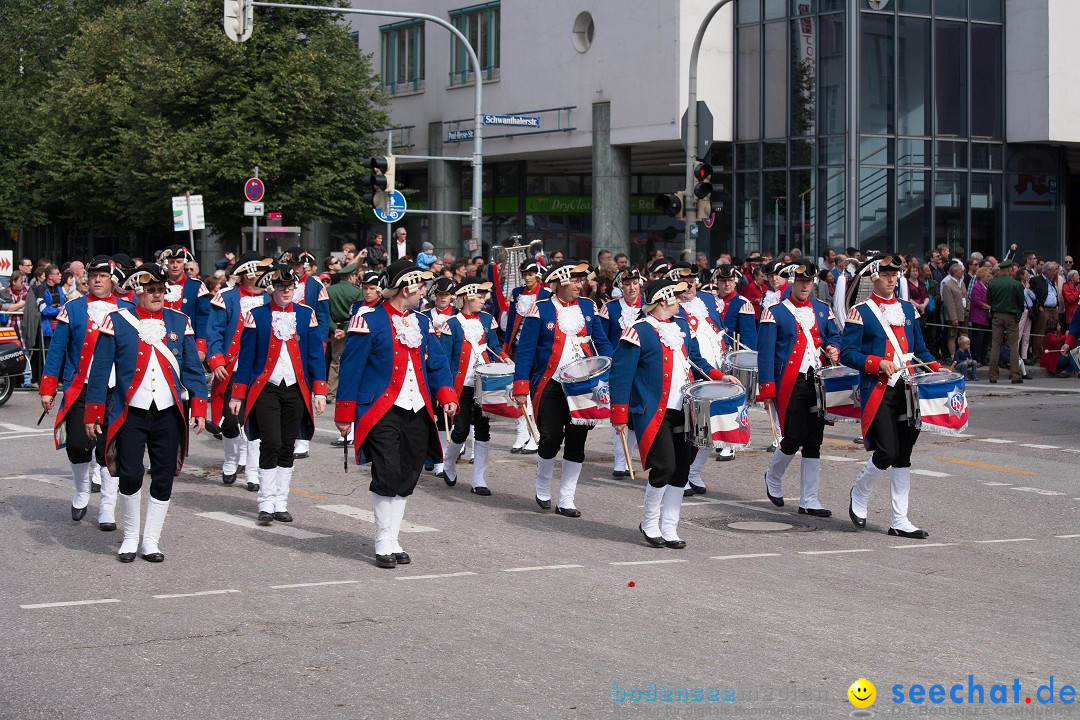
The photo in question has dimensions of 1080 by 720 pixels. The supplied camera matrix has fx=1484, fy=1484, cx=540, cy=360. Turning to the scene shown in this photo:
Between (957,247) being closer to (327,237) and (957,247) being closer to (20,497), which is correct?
(327,237)

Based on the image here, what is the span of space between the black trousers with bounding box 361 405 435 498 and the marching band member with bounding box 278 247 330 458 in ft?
8.44

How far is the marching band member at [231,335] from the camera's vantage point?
12094mm

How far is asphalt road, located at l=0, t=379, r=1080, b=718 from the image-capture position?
6.46 m

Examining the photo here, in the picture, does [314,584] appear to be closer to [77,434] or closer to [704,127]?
[77,434]

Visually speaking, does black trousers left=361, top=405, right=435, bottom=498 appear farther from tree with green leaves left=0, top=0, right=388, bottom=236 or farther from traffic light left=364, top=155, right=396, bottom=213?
tree with green leaves left=0, top=0, right=388, bottom=236

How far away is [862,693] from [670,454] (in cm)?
391

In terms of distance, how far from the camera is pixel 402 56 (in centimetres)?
4384

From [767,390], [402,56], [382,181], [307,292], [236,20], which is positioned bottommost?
[767,390]

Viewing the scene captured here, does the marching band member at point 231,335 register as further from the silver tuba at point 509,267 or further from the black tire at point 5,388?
the black tire at point 5,388

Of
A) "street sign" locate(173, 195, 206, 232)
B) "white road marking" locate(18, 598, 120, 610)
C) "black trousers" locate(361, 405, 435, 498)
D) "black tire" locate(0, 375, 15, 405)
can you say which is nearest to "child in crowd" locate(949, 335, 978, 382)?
"black tire" locate(0, 375, 15, 405)

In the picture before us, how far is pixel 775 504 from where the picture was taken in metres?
→ 12.1

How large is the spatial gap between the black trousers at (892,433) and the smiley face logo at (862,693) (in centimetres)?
425

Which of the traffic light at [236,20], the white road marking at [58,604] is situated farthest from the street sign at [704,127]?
the white road marking at [58,604]

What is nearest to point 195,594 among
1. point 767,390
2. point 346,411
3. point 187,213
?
point 346,411
